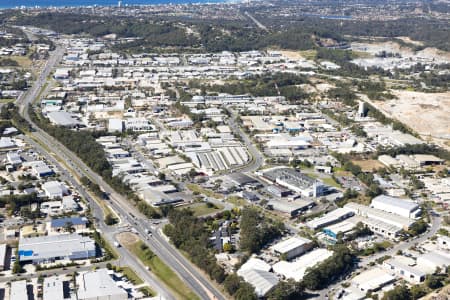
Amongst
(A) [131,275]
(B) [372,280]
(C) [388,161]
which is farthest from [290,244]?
(C) [388,161]

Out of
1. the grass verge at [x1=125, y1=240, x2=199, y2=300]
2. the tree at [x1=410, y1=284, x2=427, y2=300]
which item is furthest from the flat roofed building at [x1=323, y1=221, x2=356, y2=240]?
the grass verge at [x1=125, y1=240, x2=199, y2=300]

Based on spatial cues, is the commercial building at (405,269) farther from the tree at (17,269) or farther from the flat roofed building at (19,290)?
the tree at (17,269)

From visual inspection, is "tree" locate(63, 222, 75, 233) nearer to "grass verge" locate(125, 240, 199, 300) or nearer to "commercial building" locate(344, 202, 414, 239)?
"grass verge" locate(125, 240, 199, 300)

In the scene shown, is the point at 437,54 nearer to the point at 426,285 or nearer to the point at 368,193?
the point at 368,193

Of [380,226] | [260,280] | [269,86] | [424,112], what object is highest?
[260,280]

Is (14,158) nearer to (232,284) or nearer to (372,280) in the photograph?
(232,284)

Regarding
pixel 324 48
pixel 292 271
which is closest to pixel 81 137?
pixel 292 271

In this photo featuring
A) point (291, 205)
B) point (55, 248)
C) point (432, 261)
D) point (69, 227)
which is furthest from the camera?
point (291, 205)
